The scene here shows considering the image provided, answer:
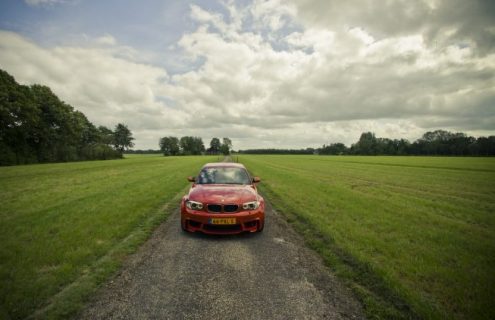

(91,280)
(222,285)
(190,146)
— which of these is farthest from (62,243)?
(190,146)

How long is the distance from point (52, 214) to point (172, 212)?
391 centimetres

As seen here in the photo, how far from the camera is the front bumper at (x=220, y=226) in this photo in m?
5.35

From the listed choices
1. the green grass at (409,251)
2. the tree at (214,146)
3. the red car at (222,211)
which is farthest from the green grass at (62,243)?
the tree at (214,146)

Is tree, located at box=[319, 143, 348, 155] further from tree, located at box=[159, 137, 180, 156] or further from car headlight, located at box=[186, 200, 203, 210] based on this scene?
car headlight, located at box=[186, 200, 203, 210]

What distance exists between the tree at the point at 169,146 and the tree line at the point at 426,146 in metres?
97.6

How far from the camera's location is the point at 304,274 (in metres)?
3.98

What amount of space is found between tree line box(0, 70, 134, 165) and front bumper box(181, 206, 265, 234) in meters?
41.7

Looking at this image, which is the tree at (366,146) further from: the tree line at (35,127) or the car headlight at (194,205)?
the car headlight at (194,205)

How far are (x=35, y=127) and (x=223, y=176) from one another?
154ft

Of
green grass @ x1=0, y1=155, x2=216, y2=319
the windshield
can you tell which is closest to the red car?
the windshield

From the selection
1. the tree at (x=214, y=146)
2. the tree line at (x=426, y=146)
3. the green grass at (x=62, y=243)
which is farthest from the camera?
the tree at (x=214, y=146)

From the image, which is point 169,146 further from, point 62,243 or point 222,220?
point 222,220

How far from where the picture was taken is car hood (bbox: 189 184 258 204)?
5550mm

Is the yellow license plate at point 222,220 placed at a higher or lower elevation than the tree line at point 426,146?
lower
